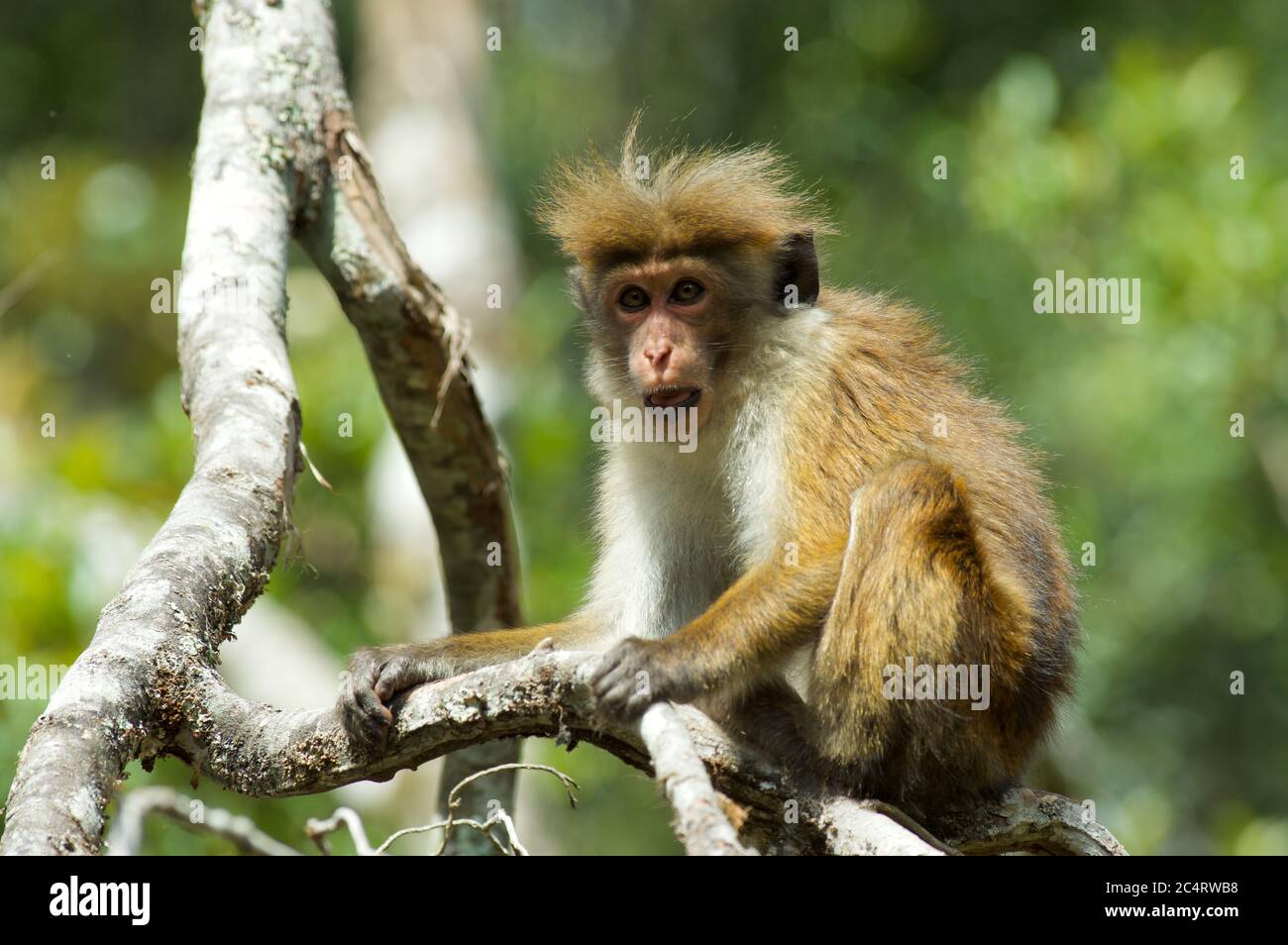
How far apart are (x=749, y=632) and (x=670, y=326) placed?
1.66 meters

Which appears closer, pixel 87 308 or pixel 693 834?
pixel 693 834

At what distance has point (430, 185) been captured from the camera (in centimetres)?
1605

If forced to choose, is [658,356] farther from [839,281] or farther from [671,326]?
[839,281]

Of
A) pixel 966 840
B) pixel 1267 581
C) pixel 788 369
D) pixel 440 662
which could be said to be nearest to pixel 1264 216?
pixel 1267 581

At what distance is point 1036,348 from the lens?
1767 centimetres

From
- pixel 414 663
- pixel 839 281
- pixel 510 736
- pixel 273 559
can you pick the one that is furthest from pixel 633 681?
pixel 839 281

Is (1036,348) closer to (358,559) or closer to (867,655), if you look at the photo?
(358,559)

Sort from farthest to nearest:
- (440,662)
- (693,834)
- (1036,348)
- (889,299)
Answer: (1036,348), (889,299), (440,662), (693,834)

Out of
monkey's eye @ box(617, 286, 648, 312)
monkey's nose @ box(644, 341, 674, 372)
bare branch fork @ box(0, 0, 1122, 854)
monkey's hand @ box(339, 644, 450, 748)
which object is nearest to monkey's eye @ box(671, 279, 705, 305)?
monkey's eye @ box(617, 286, 648, 312)

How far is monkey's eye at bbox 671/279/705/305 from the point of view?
22.7 ft

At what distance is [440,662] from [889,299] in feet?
11.5

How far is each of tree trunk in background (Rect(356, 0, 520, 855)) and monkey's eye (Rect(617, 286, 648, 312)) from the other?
5.89 m

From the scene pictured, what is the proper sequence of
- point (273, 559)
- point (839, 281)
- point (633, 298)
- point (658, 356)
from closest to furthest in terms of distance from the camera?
1. point (273, 559)
2. point (658, 356)
3. point (633, 298)
4. point (839, 281)

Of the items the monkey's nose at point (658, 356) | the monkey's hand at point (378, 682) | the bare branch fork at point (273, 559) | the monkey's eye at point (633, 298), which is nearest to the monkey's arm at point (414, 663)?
the monkey's hand at point (378, 682)
